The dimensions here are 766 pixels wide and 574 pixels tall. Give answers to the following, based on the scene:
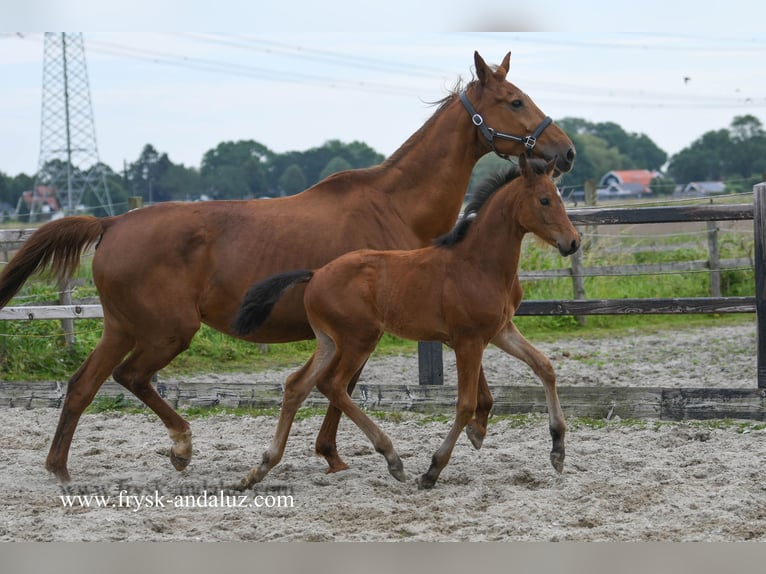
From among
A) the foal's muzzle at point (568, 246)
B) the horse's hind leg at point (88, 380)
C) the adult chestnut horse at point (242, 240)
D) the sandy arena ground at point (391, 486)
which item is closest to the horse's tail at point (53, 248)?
the adult chestnut horse at point (242, 240)

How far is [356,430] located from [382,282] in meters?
1.77

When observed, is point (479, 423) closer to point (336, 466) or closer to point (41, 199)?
point (336, 466)

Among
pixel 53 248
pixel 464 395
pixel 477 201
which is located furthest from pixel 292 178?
pixel 464 395

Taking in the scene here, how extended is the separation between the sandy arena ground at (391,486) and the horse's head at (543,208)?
1.25m

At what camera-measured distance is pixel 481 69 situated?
18.0ft

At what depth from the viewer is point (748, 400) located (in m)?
6.12

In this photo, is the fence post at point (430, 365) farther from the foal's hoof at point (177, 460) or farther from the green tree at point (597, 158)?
the green tree at point (597, 158)

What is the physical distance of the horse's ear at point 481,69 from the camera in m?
5.39

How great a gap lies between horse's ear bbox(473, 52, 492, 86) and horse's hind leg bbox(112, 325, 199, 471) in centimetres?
220

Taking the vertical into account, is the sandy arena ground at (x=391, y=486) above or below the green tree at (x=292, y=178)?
below

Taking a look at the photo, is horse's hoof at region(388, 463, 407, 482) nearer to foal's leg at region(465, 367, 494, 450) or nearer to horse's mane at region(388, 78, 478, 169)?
foal's leg at region(465, 367, 494, 450)

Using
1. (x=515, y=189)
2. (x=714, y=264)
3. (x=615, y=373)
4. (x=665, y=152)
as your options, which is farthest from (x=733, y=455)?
(x=665, y=152)

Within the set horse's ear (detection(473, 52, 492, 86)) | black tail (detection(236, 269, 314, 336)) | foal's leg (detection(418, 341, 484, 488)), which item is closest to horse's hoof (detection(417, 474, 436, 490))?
foal's leg (detection(418, 341, 484, 488))

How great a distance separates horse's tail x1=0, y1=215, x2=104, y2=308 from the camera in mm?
5527
